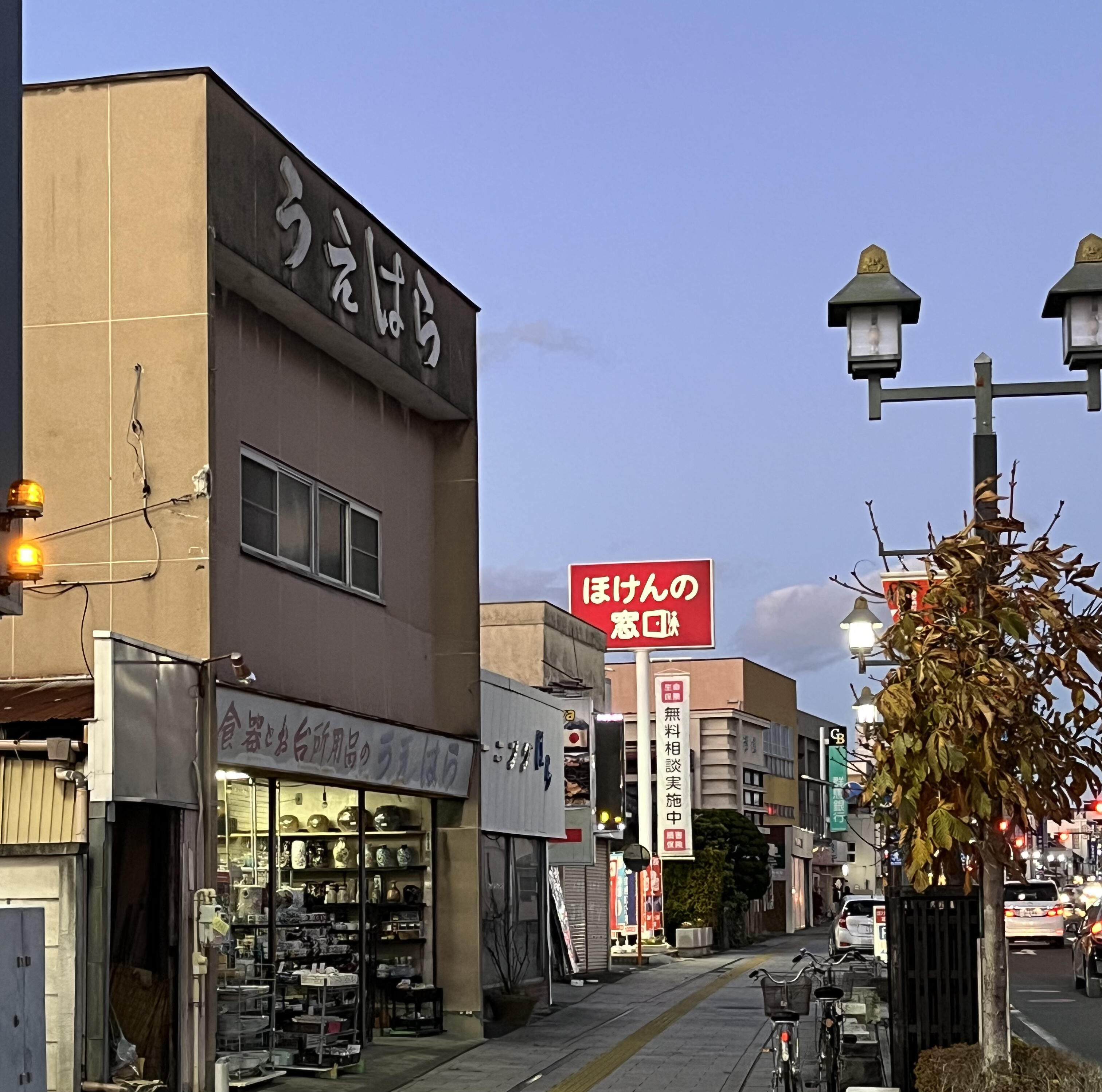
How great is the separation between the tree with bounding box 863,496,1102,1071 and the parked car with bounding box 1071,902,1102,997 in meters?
17.1

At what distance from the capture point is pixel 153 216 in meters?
16.3

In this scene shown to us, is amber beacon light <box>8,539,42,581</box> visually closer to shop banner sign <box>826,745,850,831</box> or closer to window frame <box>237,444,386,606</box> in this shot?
window frame <box>237,444,386,606</box>

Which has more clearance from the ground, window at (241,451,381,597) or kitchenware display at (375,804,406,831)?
window at (241,451,381,597)

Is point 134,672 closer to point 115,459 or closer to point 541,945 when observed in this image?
point 115,459

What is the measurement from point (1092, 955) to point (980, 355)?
1859 centimetres

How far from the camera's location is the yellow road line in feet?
59.0

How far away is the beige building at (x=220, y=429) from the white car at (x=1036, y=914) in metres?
23.4

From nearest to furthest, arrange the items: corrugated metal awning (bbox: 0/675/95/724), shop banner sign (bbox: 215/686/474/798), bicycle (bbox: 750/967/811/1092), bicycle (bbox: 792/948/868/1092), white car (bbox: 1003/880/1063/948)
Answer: bicycle (bbox: 750/967/811/1092) → corrugated metal awning (bbox: 0/675/95/724) → bicycle (bbox: 792/948/868/1092) → shop banner sign (bbox: 215/686/474/798) → white car (bbox: 1003/880/1063/948)

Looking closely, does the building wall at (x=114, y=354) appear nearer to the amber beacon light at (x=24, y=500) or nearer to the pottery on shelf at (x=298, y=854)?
the pottery on shelf at (x=298, y=854)

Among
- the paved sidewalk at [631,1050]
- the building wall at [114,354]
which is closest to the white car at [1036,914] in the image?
the paved sidewalk at [631,1050]

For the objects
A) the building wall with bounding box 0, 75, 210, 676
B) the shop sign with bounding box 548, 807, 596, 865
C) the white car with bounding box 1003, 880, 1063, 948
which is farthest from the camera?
the white car with bounding box 1003, 880, 1063, 948

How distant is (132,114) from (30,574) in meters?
7.32

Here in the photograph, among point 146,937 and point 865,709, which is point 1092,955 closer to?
point 865,709

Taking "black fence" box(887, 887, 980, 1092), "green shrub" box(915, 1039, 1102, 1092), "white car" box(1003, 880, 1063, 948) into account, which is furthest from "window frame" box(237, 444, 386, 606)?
"white car" box(1003, 880, 1063, 948)
